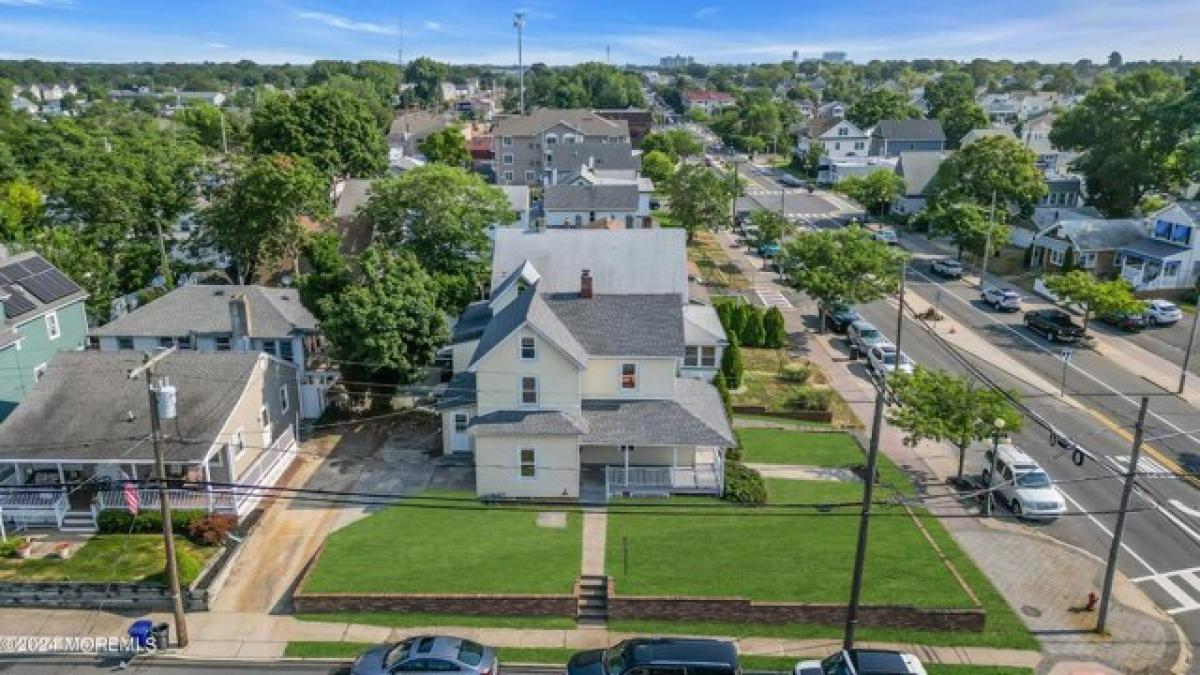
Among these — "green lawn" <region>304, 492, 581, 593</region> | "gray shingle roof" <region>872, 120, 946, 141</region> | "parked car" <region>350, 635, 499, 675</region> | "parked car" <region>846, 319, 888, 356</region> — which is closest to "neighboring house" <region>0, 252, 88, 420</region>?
"green lawn" <region>304, 492, 581, 593</region>

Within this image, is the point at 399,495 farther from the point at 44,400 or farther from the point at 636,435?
the point at 44,400

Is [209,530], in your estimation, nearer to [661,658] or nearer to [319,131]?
[661,658]

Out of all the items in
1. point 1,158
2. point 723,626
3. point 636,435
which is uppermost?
point 1,158

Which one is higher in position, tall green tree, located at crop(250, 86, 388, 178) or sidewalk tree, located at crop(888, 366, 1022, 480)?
tall green tree, located at crop(250, 86, 388, 178)

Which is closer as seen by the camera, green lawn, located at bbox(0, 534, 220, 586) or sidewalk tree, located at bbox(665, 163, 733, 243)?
green lawn, located at bbox(0, 534, 220, 586)

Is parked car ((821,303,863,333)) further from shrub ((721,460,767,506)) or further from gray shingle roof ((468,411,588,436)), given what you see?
gray shingle roof ((468,411,588,436))

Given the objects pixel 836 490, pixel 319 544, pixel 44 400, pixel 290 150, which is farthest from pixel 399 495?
pixel 290 150

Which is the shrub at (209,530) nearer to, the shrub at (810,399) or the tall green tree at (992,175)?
the shrub at (810,399)
